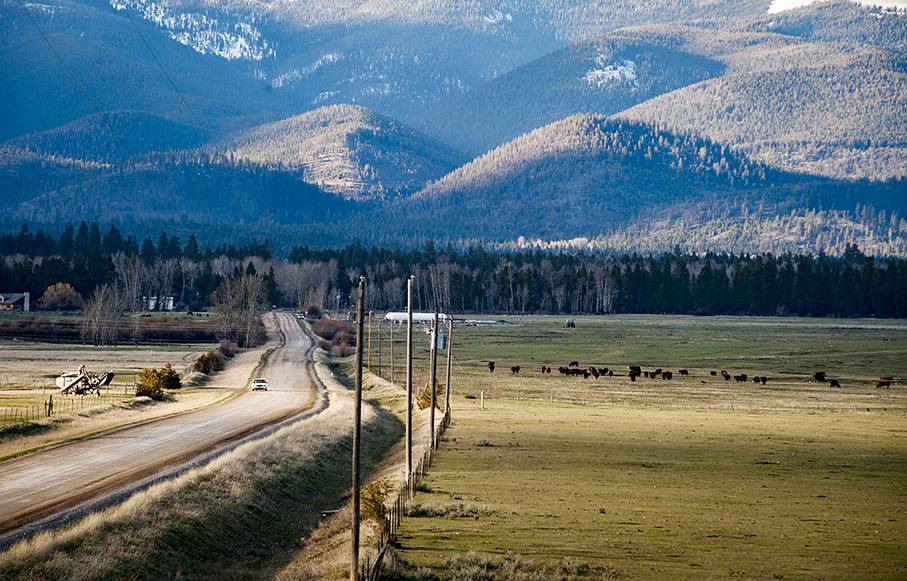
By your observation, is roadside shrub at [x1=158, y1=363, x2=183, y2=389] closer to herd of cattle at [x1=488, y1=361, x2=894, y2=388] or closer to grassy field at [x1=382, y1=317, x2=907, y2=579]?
grassy field at [x1=382, y1=317, x2=907, y2=579]

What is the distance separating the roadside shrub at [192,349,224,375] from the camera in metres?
105

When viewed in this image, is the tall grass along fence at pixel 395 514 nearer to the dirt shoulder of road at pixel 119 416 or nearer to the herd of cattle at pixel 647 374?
the dirt shoulder of road at pixel 119 416

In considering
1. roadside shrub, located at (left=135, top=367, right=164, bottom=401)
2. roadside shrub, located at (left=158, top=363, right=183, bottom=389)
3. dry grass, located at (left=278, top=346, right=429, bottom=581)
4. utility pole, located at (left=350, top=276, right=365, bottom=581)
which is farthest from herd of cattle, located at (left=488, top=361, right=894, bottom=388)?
utility pole, located at (left=350, top=276, right=365, bottom=581)

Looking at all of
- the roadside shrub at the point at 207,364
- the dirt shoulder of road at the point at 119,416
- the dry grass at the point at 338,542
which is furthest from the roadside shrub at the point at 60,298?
the dry grass at the point at 338,542

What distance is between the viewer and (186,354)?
132375 millimetres

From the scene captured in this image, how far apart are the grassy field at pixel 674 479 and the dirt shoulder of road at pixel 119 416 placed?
612 inches

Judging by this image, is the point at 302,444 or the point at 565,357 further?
the point at 565,357

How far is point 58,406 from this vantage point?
217 ft

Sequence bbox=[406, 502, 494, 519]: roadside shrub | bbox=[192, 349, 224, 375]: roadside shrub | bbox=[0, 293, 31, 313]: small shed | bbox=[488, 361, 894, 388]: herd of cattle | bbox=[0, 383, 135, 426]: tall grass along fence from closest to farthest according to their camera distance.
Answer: bbox=[406, 502, 494, 519]: roadside shrub < bbox=[0, 383, 135, 426]: tall grass along fence < bbox=[192, 349, 224, 375]: roadside shrub < bbox=[488, 361, 894, 388]: herd of cattle < bbox=[0, 293, 31, 313]: small shed

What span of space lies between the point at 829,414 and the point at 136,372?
5749 cm

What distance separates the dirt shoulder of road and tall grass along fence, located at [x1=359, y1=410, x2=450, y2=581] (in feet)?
47.3

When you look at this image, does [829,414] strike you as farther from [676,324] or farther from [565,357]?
[676,324]

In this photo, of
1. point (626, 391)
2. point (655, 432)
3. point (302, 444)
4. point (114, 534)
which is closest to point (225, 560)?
point (114, 534)

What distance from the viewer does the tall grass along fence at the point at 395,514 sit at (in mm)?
27438
